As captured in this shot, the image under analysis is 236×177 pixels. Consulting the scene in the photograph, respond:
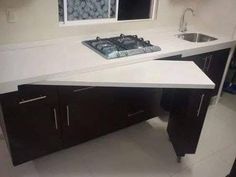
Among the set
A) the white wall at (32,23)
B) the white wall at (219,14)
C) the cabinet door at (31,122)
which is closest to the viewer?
the cabinet door at (31,122)

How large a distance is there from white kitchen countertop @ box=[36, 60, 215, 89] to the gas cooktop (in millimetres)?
130

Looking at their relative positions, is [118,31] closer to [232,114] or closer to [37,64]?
[37,64]

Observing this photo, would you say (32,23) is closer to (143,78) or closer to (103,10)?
(103,10)

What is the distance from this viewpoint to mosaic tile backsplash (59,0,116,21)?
85.5 inches

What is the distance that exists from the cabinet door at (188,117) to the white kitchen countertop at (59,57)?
467mm

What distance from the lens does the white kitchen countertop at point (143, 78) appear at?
1.57m

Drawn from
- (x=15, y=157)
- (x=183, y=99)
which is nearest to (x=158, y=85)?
(x=183, y=99)

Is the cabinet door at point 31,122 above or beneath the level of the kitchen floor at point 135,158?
above

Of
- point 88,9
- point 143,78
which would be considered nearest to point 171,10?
point 88,9

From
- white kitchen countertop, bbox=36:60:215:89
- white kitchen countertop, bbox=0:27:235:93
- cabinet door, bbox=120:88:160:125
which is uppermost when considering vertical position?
white kitchen countertop, bbox=0:27:235:93

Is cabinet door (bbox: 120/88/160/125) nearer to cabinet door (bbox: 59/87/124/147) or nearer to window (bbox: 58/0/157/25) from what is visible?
cabinet door (bbox: 59/87/124/147)

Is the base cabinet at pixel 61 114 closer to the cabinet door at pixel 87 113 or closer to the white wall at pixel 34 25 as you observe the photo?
the cabinet door at pixel 87 113

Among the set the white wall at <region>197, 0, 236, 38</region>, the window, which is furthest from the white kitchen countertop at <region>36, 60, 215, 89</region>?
the white wall at <region>197, 0, 236, 38</region>

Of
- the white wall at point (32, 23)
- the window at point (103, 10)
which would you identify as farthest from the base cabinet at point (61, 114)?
the window at point (103, 10)
